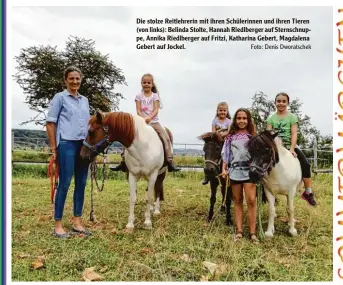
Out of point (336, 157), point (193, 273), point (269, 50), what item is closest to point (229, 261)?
point (193, 273)

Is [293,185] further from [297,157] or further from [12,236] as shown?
[12,236]

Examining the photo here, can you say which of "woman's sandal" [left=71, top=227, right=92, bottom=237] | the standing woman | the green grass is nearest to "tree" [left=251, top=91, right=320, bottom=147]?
the standing woman

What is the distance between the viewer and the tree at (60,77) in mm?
4996

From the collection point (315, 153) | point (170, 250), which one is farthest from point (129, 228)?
point (315, 153)

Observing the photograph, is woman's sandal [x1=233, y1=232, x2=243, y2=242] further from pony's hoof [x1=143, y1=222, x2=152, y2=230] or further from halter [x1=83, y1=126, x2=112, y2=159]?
halter [x1=83, y1=126, x2=112, y2=159]

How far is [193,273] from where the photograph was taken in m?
3.01

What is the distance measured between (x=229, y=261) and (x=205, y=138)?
158 cm

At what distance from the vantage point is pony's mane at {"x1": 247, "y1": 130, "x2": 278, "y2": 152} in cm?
352

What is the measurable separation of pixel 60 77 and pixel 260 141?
447 centimetres

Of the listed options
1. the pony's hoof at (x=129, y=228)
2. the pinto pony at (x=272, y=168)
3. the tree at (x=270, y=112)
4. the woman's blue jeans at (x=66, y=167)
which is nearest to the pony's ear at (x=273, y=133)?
the pinto pony at (x=272, y=168)

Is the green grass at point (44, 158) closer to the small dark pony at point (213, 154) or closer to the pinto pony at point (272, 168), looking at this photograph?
the small dark pony at point (213, 154)

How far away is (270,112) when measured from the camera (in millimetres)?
4352

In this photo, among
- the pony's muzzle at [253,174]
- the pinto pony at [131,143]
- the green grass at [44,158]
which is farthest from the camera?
the green grass at [44,158]

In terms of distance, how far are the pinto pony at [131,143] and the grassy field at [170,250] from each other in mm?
451
